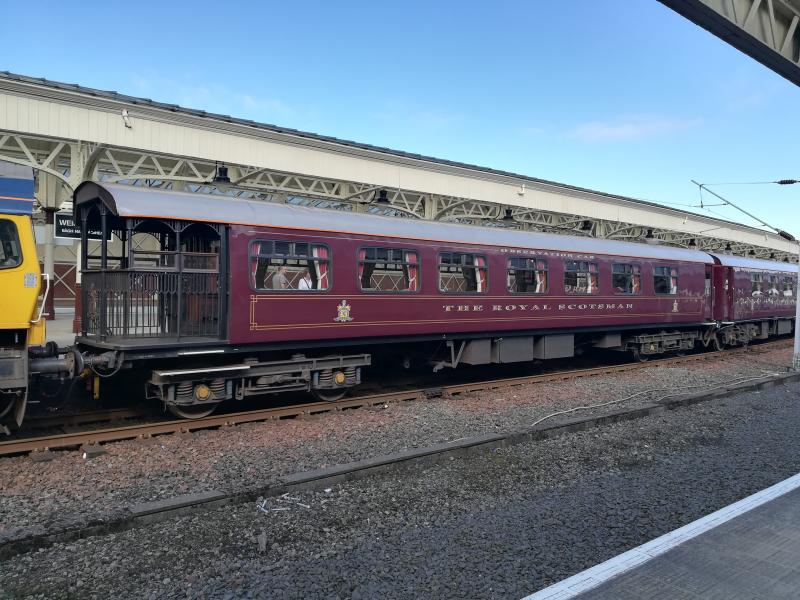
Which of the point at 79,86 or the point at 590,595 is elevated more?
the point at 79,86

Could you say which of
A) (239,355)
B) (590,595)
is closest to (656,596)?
(590,595)

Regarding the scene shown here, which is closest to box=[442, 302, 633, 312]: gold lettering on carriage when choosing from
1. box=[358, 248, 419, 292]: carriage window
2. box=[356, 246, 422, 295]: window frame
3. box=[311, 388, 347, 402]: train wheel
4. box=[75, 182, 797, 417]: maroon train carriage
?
box=[75, 182, 797, 417]: maroon train carriage

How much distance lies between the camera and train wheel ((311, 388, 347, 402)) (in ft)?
31.8

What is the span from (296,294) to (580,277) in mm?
7383

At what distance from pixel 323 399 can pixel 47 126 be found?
968 cm

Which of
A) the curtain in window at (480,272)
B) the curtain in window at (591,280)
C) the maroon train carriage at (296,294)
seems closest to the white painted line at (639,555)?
the maroon train carriage at (296,294)

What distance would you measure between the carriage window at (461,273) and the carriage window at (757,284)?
13.4 metres

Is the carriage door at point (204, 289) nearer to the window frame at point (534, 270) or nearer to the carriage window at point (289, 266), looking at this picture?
the carriage window at point (289, 266)

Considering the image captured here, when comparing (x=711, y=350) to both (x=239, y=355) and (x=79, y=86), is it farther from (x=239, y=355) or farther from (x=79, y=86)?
(x=79, y=86)

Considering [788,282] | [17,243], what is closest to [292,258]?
[17,243]

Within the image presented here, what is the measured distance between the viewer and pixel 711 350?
19.4 metres

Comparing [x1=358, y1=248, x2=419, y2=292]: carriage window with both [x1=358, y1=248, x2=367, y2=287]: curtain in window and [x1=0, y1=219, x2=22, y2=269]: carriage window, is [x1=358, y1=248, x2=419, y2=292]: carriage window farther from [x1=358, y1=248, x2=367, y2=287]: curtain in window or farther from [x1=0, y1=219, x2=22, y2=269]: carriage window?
[x1=0, y1=219, x2=22, y2=269]: carriage window

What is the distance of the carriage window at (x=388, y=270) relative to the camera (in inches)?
387

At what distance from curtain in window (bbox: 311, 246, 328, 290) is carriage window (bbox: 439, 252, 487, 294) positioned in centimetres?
249
